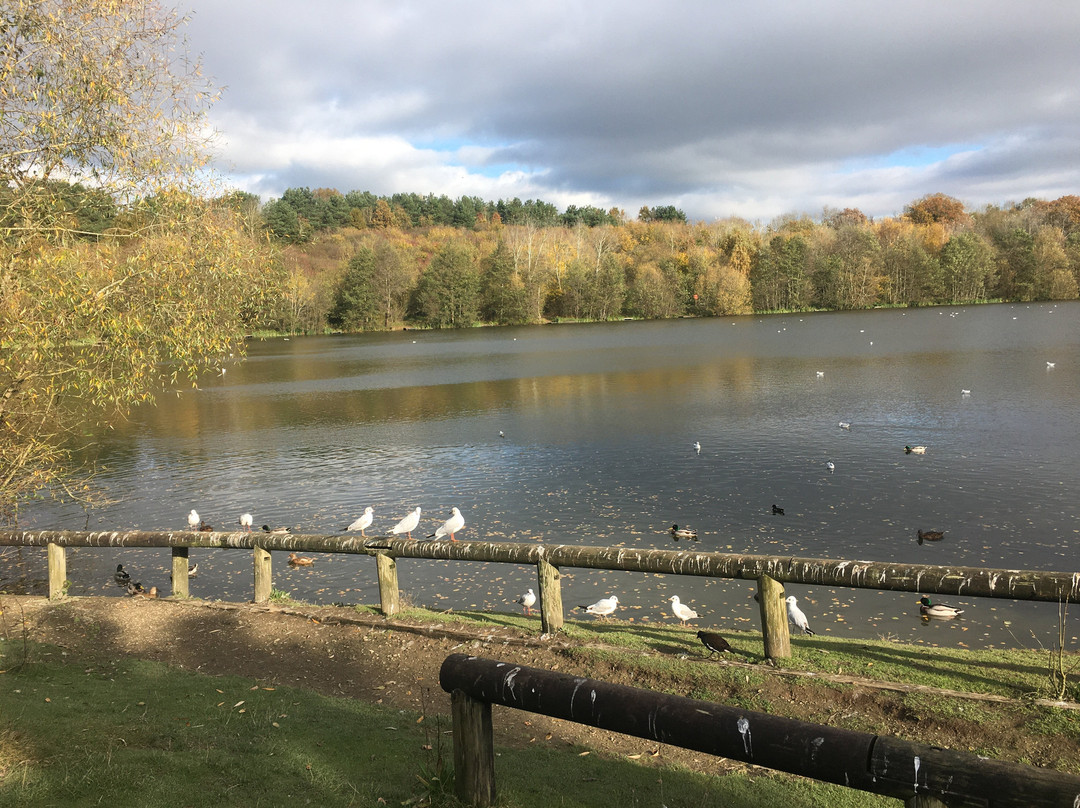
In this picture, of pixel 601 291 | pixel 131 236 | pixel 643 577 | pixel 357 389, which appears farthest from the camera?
pixel 601 291

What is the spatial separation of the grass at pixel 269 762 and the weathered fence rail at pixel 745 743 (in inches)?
21.2

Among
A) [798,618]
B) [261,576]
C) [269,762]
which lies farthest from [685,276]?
[269,762]

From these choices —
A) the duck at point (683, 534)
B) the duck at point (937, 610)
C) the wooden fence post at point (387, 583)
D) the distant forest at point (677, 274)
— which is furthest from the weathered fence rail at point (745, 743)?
the distant forest at point (677, 274)

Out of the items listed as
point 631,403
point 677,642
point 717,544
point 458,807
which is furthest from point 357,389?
point 458,807

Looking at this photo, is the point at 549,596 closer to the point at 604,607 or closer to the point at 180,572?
the point at 604,607

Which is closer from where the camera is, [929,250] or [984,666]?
[984,666]

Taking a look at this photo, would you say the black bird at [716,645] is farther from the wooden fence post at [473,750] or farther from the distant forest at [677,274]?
the distant forest at [677,274]

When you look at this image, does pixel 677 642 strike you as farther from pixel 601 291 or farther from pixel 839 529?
pixel 601 291

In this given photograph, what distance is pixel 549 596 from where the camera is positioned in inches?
320

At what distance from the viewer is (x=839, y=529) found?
54.2ft

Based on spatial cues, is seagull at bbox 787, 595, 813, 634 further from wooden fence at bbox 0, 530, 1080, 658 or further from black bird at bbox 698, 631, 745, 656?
wooden fence at bbox 0, 530, 1080, 658

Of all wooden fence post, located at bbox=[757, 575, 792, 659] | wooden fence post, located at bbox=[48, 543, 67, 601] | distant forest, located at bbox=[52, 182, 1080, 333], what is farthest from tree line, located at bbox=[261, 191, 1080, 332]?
wooden fence post, located at bbox=[757, 575, 792, 659]

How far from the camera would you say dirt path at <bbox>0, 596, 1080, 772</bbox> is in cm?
579

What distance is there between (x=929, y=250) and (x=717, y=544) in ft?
420
